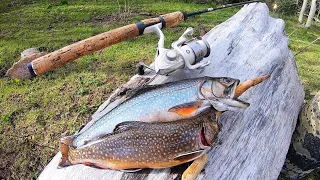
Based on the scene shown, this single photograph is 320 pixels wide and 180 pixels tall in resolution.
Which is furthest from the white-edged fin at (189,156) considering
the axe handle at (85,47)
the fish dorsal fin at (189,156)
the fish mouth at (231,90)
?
the axe handle at (85,47)

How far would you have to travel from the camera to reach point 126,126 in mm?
2475

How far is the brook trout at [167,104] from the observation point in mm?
2521

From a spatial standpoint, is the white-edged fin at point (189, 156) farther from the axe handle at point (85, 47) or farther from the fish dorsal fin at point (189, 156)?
the axe handle at point (85, 47)

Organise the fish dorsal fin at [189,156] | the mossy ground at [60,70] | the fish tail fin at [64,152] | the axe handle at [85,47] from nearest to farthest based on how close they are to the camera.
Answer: the fish dorsal fin at [189,156]
the fish tail fin at [64,152]
the axe handle at [85,47]
the mossy ground at [60,70]

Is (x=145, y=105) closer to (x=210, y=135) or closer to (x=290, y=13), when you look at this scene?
(x=210, y=135)

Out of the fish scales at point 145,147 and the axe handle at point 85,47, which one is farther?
the axe handle at point 85,47

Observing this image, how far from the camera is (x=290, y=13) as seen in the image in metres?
11.2

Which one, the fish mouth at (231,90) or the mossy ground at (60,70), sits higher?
the fish mouth at (231,90)

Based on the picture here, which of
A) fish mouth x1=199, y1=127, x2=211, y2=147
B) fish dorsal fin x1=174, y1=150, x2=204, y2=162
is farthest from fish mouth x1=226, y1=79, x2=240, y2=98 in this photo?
fish dorsal fin x1=174, y1=150, x2=204, y2=162

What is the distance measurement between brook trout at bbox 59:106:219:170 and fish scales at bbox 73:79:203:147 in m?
0.11

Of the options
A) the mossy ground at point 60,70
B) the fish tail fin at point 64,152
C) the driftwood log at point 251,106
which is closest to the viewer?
the fish tail fin at point 64,152

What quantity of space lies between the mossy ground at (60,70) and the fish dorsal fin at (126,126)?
1793 millimetres

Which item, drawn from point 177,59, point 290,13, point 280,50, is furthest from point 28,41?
point 290,13

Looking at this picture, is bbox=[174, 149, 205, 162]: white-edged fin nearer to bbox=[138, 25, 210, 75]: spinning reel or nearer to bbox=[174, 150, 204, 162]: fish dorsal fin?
bbox=[174, 150, 204, 162]: fish dorsal fin
